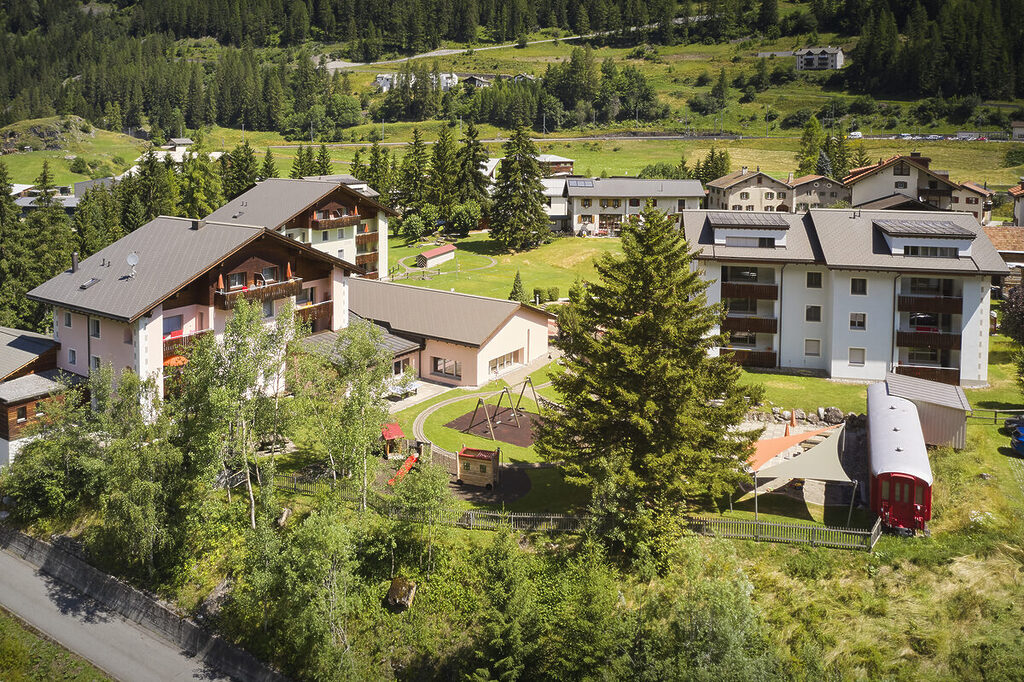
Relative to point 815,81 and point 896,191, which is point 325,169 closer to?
point 896,191

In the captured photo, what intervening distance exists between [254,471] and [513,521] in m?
13.4

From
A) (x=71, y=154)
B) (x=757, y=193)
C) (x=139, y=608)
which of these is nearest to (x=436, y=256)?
(x=757, y=193)

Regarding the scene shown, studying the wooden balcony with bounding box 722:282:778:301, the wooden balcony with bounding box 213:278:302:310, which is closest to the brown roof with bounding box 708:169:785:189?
the wooden balcony with bounding box 722:282:778:301

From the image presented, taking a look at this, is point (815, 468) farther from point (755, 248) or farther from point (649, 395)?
point (755, 248)

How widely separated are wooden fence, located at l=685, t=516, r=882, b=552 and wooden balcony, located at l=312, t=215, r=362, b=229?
44685 mm

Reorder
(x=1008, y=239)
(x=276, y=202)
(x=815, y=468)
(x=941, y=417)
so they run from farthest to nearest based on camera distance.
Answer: (x=1008, y=239) → (x=276, y=202) → (x=941, y=417) → (x=815, y=468)

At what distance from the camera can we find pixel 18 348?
47.1 metres

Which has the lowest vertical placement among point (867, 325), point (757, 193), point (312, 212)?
point (867, 325)

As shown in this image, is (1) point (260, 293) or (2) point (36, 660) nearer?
(2) point (36, 660)

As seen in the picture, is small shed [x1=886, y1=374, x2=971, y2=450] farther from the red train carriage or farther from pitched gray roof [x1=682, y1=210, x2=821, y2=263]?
pitched gray roof [x1=682, y1=210, x2=821, y2=263]

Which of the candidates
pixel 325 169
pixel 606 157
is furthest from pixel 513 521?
pixel 606 157

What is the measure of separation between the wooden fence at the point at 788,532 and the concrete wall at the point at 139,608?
16831 mm

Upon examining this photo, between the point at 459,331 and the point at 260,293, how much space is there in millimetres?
12198

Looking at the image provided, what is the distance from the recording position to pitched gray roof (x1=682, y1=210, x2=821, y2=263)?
2030 inches
